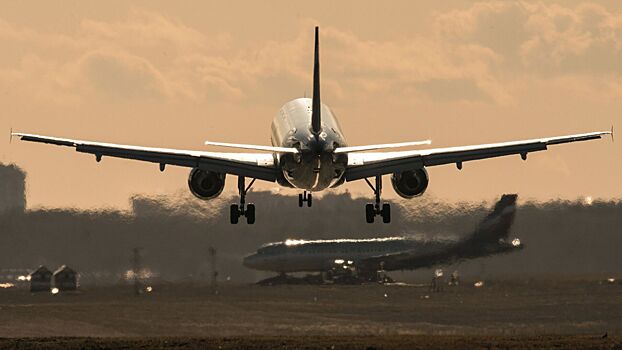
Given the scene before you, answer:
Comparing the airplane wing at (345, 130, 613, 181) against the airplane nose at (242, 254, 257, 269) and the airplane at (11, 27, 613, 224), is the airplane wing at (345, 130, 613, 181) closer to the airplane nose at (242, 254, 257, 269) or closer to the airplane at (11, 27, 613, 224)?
the airplane at (11, 27, 613, 224)

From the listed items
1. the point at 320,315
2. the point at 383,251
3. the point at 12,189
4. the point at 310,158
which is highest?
the point at 12,189

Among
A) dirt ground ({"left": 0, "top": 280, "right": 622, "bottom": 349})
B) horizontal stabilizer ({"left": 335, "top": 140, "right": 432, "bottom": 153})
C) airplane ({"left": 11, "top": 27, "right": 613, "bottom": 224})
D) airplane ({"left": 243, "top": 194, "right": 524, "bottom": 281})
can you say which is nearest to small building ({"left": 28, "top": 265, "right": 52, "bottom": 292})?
dirt ground ({"left": 0, "top": 280, "right": 622, "bottom": 349})

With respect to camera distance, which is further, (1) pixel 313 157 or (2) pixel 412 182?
(2) pixel 412 182

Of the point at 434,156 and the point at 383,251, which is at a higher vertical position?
the point at 383,251

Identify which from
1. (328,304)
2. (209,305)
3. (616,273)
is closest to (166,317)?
(209,305)

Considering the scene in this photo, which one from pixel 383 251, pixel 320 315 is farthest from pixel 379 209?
pixel 383 251

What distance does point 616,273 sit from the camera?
414 feet

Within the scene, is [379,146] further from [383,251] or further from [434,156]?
[383,251]

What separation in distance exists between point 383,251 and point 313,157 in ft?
230

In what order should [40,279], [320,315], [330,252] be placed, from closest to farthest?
[320,315], [40,279], [330,252]

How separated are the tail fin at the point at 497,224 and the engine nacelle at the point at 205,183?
41568 millimetres

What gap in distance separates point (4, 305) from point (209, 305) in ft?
55.2

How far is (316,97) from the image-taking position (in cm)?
7706

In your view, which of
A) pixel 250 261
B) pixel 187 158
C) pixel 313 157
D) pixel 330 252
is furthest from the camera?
pixel 330 252
